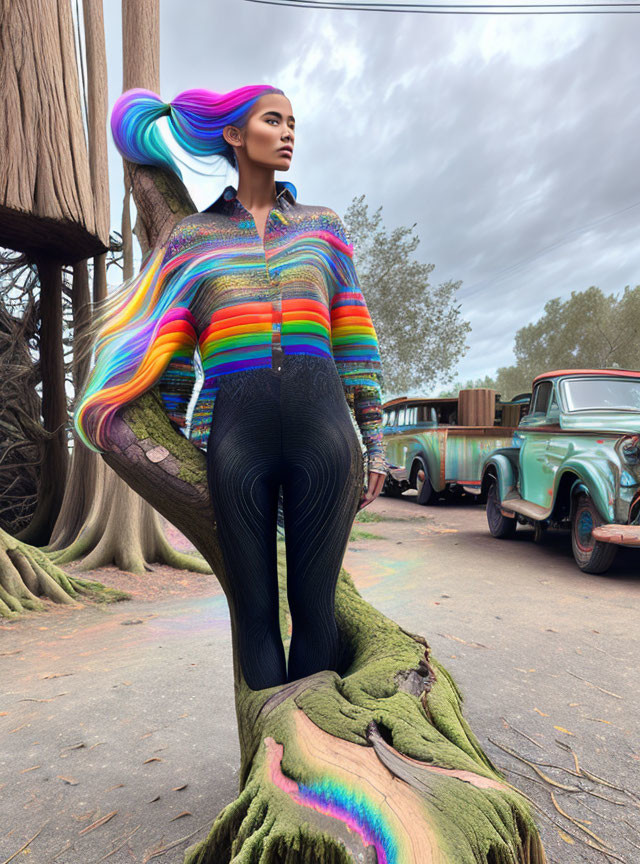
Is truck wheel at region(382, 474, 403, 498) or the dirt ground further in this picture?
truck wheel at region(382, 474, 403, 498)

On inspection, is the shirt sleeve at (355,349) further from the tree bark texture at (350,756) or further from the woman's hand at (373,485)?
the tree bark texture at (350,756)

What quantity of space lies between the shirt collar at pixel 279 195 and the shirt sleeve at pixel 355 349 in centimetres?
13

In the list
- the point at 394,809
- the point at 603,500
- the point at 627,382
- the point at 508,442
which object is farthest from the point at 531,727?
the point at 508,442

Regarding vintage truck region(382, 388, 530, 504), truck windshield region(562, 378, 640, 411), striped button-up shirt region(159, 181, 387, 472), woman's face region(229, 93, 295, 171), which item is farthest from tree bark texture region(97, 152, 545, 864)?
vintage truck region(382, 388, 530, 504)

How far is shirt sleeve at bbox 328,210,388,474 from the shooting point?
4.66ft

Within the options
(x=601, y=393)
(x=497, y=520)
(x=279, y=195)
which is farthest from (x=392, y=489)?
(x=279, y=195)

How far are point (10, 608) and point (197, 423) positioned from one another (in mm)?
3569

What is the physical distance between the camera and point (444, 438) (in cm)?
979

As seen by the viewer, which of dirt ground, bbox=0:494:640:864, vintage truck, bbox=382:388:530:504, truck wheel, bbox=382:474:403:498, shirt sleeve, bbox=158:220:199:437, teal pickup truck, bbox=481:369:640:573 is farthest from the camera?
truck wheel, bbox=382:474:403:498

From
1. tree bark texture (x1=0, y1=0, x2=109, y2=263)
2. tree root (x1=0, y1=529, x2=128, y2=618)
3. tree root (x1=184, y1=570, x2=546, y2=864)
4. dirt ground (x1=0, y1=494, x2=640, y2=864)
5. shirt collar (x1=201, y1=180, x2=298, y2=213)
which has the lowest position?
dirt ground (x1=0, y1=494, x2=640, y2=864)

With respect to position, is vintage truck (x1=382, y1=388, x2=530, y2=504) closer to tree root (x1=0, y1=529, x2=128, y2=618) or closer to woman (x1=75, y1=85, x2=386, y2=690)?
tree root (x1=0, y1=529, x2=128, y2=618)

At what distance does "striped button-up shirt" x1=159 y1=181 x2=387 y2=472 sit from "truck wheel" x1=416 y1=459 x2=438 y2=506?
936 cm

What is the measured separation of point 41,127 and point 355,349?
4.65 m

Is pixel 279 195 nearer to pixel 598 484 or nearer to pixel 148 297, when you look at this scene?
pixel 148 297
